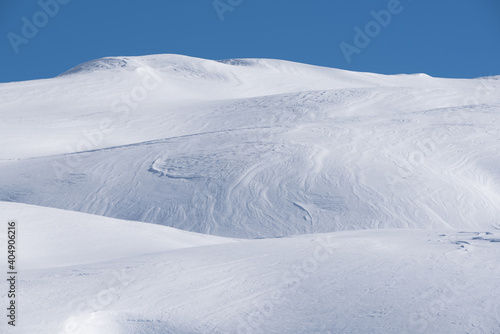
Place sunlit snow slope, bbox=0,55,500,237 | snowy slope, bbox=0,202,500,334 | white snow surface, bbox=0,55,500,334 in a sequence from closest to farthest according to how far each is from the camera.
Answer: snowy slope, bbox=0,202,500,334 < white snow surface, bbox=0,55,500,334 < sunlit snow slope, bbox=0,55,500,237

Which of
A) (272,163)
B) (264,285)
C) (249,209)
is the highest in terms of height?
(272,163)

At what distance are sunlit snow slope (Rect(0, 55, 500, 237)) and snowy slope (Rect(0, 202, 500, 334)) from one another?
4329 mm

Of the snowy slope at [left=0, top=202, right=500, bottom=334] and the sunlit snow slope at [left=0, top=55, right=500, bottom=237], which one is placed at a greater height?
the sunlit snow slope at [left=0, top=55, right=500, bottom=237]

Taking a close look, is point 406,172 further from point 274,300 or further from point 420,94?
point 420,94

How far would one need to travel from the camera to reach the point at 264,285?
7047 millimetres

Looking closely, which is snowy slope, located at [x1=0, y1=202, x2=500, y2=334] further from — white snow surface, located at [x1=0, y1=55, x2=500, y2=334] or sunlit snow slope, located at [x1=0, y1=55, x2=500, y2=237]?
sunlit snow slope, located at [x1=0, y1=55, x2=500, y2=237]

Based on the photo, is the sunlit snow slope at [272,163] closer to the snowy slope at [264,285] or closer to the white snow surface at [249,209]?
the white snow surface at [249,209]

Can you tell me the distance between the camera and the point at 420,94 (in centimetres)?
2497

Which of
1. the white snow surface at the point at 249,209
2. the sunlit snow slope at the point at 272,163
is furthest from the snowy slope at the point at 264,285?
the sunlit snow slope at the point at 272,163

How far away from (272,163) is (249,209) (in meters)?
2.14

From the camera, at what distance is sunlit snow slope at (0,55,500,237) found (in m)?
13.1

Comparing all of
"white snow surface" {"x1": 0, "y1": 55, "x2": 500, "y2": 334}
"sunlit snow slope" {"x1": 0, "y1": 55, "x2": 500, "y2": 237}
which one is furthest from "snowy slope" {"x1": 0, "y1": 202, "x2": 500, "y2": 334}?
"sunlit snow slope" {"x1": 0, "y1": 55, "x2": 500, "y2": 237}

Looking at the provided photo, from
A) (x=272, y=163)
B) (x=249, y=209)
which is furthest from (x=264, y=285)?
(x=272, y=163)

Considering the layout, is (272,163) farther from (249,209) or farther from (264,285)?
(264,285)
